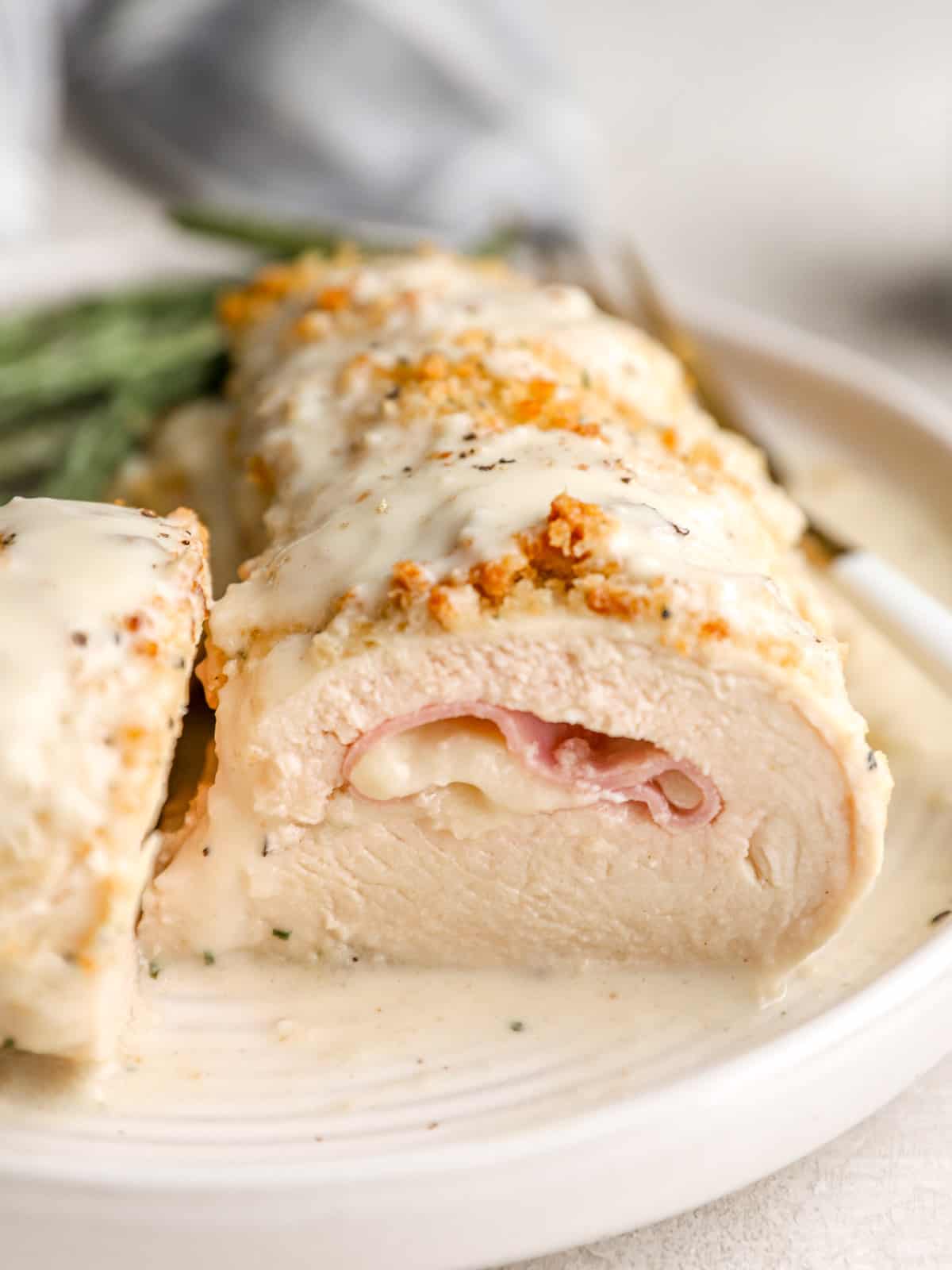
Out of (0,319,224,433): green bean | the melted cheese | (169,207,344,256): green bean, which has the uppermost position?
the melted cheese

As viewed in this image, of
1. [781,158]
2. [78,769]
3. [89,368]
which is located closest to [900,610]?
[78,769]

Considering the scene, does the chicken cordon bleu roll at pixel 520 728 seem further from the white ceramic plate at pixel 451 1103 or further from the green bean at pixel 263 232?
the green bean at pixel 263 232

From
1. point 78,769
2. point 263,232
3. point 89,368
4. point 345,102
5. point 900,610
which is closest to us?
point 78,769

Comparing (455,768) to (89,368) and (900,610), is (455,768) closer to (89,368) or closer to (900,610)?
(900,610)

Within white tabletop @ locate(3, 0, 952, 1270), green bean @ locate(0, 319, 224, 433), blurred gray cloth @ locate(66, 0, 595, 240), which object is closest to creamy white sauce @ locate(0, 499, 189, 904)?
green bean @ locate(0, 319, 224, 433)

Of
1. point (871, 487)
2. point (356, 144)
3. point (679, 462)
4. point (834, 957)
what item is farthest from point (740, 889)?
point (356, 144)

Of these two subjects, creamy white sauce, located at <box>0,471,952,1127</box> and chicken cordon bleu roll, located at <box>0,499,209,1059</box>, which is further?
creamy white sauce, located at <box>0,471,952,1127</box>

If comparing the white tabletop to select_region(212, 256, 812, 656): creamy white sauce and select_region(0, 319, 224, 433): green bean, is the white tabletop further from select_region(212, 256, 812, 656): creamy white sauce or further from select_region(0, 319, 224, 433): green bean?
select_region(212, 256, 812, 656): creamy white sauce
